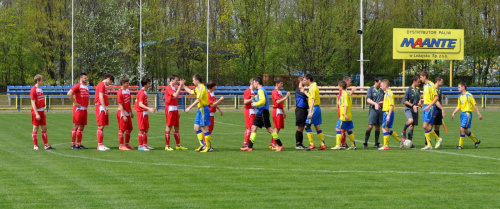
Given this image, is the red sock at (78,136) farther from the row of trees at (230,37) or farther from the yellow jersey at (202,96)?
the row of trees at (230,37)

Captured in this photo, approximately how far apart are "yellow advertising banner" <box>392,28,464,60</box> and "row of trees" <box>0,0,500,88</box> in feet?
28.3

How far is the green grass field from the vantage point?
8734 millimetres

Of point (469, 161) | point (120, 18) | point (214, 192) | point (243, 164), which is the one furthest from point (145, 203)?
point (120, 18)

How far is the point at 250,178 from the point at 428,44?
4151 centimetres

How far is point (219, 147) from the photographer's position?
54.8 feet

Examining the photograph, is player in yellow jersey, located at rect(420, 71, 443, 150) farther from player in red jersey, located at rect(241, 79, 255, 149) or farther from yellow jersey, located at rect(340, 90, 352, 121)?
player in red jersey, located at rect(241, 79, 255, 149)

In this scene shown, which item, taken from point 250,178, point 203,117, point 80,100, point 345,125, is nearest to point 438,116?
point 345,125

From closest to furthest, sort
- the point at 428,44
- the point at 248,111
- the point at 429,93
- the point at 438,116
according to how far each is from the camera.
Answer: the point at 429,93 < the point at 248,111 < the point at 438,116 < the point at 428,44

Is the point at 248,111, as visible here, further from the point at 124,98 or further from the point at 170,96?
the point at 124,98

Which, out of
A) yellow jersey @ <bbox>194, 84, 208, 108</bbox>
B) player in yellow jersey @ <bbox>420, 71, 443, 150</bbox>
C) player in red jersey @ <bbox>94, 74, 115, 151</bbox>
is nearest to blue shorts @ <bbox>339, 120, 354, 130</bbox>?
player in yellow jersey @ <bbox>420, 71, 443, 150</bbox>

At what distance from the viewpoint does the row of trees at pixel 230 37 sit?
183 feet

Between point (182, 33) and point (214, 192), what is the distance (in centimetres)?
5046

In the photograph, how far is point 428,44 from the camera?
49.7m

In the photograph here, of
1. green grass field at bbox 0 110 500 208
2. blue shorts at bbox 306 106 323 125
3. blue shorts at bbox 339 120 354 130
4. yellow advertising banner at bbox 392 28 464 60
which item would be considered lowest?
green grass field at bbox 0 110 500 208
